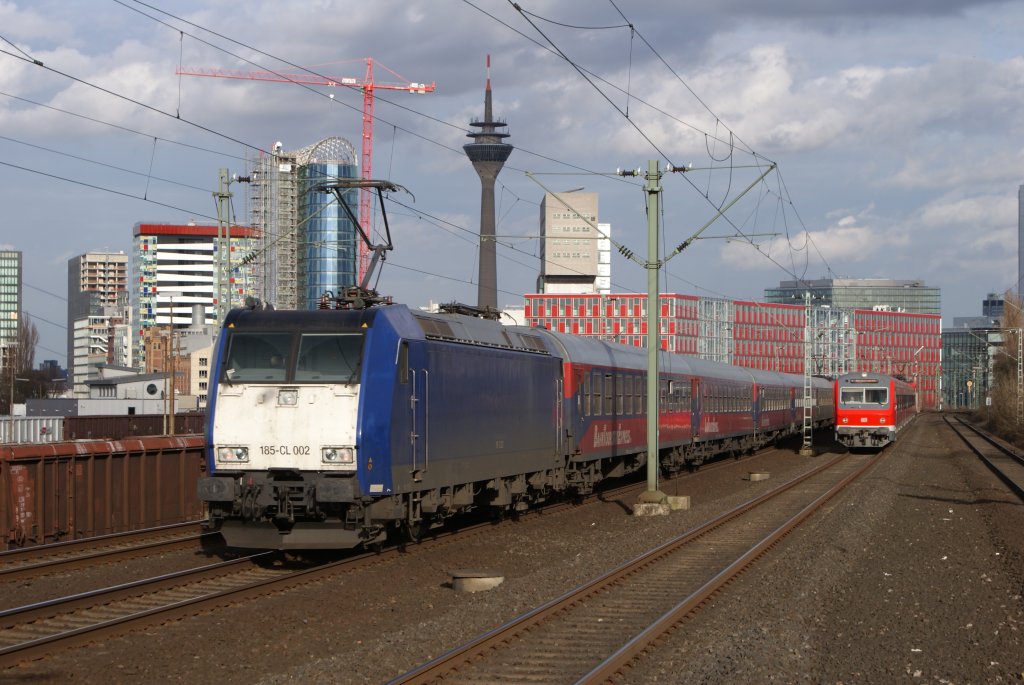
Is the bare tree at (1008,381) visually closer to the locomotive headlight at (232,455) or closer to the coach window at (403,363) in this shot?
the coach window at (403,363)

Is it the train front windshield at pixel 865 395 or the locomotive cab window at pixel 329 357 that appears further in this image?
the train front windshield at pixel 865 395

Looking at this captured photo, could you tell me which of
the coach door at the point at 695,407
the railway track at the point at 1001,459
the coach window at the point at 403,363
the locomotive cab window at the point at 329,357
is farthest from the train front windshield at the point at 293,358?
the coach door at the point at 695,407

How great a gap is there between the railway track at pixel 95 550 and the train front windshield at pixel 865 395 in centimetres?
3252

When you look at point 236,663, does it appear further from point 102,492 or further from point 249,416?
point 102,492

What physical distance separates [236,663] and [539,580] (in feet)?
18.1

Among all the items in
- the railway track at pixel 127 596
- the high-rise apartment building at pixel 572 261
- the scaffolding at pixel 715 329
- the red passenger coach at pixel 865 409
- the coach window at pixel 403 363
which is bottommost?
the railway track at pixel 127 596

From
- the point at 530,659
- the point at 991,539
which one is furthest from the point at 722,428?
the point at 530,659

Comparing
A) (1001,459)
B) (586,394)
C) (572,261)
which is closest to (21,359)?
(572,261)

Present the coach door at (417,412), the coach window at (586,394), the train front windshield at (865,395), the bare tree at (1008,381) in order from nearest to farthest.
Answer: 1. the coach door at (417,412)
2. the coach window at (586,394)
3. the train front windshield at (865,395)
4. the bare tree at (1008,381)

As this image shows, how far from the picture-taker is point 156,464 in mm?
23266

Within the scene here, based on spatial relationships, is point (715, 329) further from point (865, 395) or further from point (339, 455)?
point (339, 455)

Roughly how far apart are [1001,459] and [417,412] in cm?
3554

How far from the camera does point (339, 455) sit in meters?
15.5

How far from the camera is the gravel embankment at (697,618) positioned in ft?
34.8
